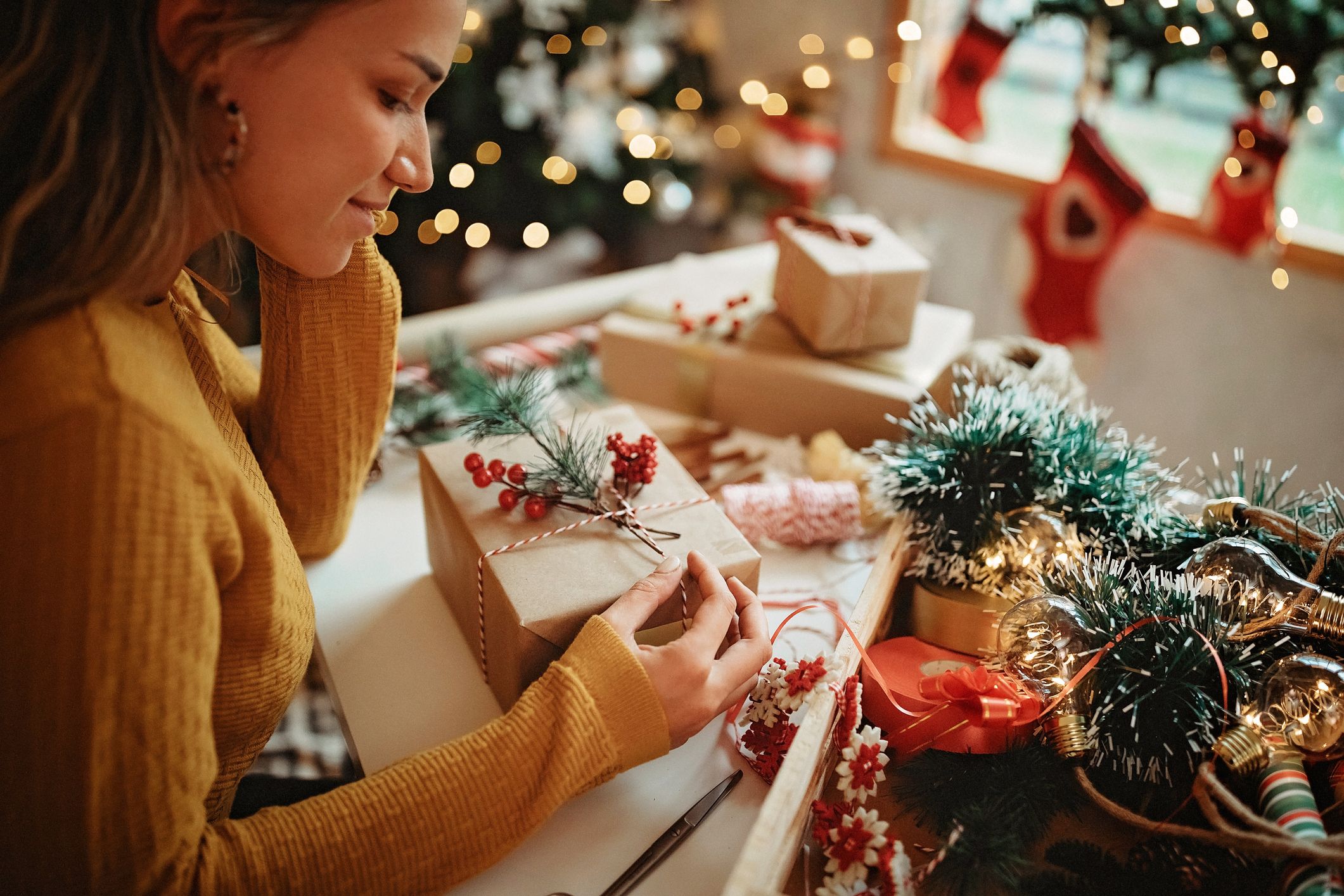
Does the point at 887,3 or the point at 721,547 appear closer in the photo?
the point at 721,547

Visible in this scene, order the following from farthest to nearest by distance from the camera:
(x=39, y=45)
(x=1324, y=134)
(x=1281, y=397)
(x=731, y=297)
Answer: (x=1281, y=397)
(x=1324, y=134)
(x=731, y=297)
(x=39, y=45)

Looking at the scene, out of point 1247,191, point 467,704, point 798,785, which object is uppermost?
point 1247,191

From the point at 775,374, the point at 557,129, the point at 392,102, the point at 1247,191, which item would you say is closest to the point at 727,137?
the point at 557,129

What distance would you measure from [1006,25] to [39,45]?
1.99m

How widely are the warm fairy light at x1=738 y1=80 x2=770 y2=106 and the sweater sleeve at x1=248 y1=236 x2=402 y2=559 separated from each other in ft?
5.76

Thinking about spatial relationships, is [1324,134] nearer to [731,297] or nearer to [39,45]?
[731,297]

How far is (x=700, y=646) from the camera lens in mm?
729

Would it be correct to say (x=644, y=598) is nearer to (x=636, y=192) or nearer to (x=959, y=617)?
(x=959, y=617)

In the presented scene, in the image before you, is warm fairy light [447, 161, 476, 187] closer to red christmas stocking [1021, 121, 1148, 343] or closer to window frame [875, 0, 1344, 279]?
window frame [875, 0, 1344, 279]

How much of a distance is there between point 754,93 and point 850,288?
5.17 ft

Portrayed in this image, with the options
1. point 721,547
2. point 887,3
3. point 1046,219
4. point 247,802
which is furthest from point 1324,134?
point 247,802

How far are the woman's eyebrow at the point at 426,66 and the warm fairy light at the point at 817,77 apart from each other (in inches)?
73.5

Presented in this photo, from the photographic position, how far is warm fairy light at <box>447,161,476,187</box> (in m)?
2.09

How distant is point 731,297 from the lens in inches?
51.5
